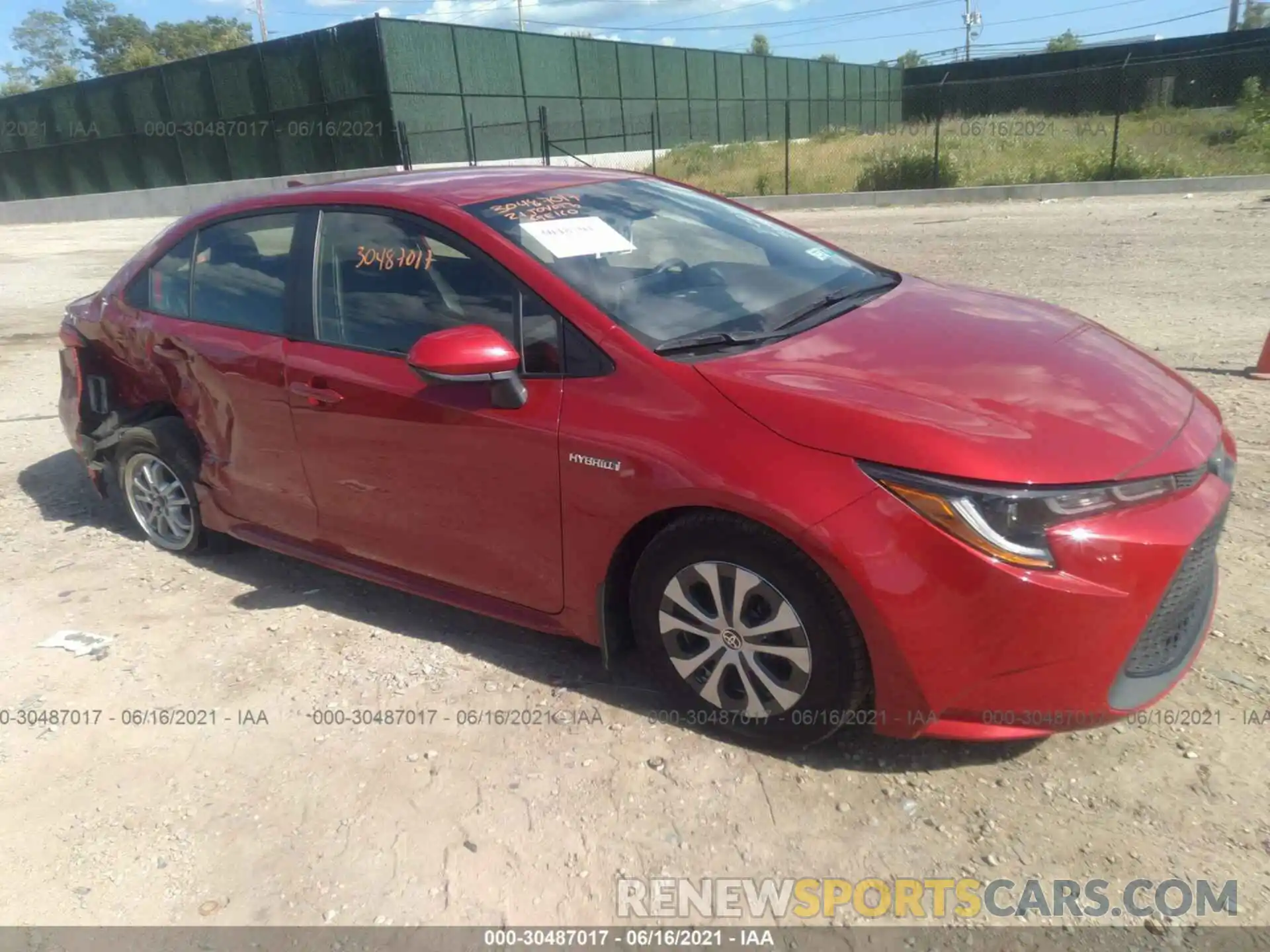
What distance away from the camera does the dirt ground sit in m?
2.51

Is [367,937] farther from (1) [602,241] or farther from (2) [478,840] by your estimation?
(1) [602,241]

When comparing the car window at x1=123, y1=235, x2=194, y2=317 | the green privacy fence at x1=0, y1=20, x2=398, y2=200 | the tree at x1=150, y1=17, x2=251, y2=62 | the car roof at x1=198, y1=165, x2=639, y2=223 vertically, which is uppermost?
the tree at x1=150, y1=17, x2=251, y2=62

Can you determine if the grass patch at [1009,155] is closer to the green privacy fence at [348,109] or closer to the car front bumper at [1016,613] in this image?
the green privacy fence at [348,109]

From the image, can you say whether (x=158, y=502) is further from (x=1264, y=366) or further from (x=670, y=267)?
(x=1264, y=366)

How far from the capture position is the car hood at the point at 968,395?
2.42 metres

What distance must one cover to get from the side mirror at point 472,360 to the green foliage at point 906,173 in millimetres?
19015

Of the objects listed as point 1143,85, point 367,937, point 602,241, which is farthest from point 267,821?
point 1143,85

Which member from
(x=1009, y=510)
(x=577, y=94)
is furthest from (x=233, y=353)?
(x=577, y=94)

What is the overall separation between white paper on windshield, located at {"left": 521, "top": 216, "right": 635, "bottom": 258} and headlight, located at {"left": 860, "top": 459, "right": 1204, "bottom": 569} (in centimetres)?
145

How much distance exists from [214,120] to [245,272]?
97.0ft

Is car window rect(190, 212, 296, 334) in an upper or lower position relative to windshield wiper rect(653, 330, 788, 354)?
upper

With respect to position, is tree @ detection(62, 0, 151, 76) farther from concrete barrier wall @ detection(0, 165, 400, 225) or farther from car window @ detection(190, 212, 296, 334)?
car window @ detection(190, 212, 296, 334)

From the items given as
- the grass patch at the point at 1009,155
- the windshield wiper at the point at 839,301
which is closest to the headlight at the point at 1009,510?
the windshield wiper at the point at 839,301

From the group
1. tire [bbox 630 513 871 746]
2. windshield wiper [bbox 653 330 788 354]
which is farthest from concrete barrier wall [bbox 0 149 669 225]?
tire [bbox 630 513 871 746]
